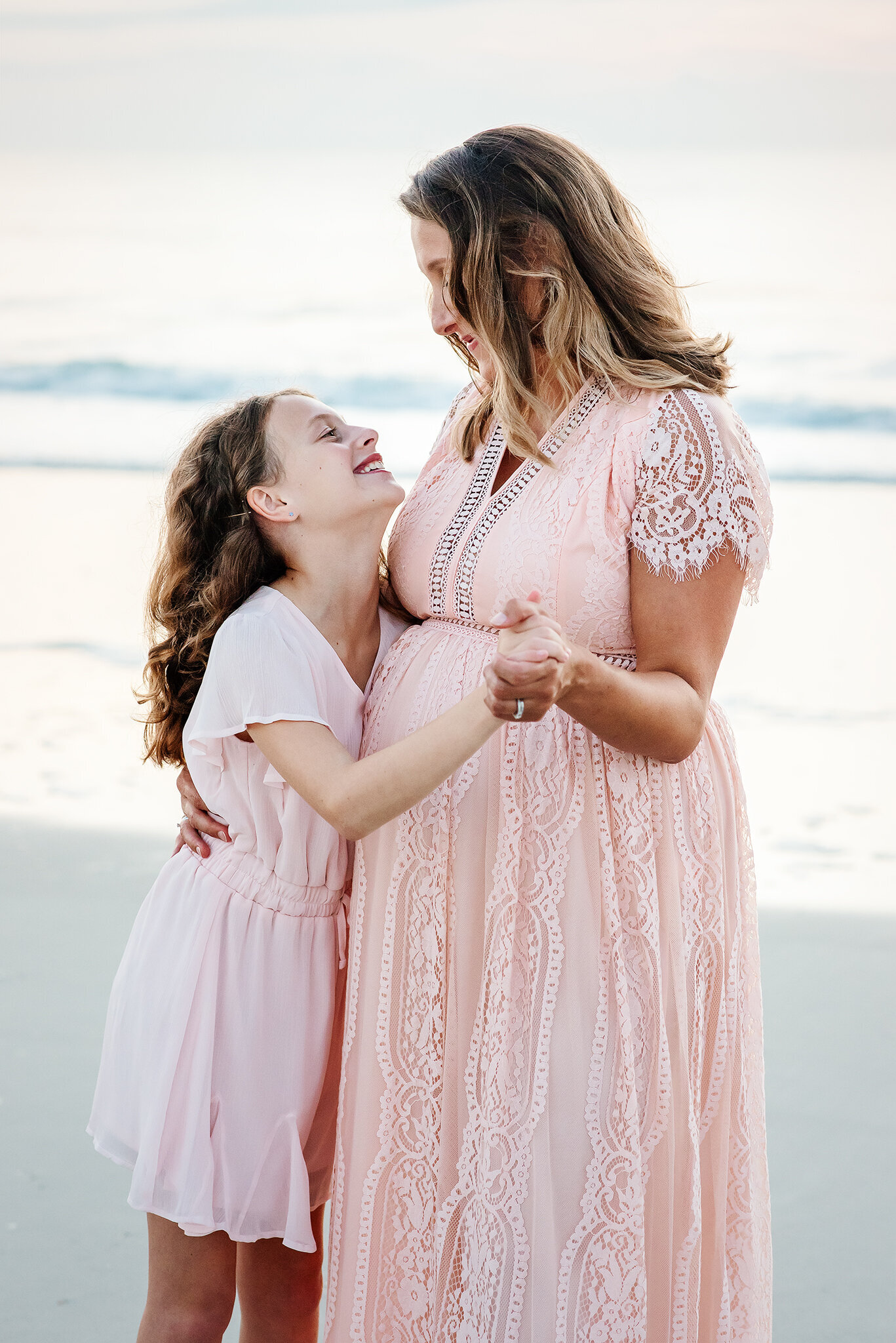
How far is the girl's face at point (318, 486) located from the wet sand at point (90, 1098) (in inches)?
60.8

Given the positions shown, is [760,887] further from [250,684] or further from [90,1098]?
[250,684]

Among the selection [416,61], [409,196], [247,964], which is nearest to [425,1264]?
[247,964]

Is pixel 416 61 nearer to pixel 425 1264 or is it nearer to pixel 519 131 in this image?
pixel 519 131

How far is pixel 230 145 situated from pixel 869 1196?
26.3 ft

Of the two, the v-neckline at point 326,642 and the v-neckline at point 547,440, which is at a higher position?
the v-neckline at point 547,440

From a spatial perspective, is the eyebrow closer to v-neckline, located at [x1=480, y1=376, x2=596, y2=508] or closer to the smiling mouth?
the smiling mouth

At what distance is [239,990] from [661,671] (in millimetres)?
713

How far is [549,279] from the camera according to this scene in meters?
1.71

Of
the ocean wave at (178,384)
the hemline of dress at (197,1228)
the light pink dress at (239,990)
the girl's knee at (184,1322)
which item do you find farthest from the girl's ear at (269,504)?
the ocean wave at (178,384)

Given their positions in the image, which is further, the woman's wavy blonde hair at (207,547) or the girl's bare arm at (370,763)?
the woman's wavy blonde hair at (207,547)

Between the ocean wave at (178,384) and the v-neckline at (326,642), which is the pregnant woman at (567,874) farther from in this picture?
the ocean wave at (178,384)

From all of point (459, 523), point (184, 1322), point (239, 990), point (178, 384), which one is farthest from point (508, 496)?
point (178, 384)

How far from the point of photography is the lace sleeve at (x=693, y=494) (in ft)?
5.09

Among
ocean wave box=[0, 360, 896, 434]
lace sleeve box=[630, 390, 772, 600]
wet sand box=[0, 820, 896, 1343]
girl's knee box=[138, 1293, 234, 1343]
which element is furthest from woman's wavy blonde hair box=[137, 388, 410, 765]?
ocean wave box=[0, 360, 896, 434]
